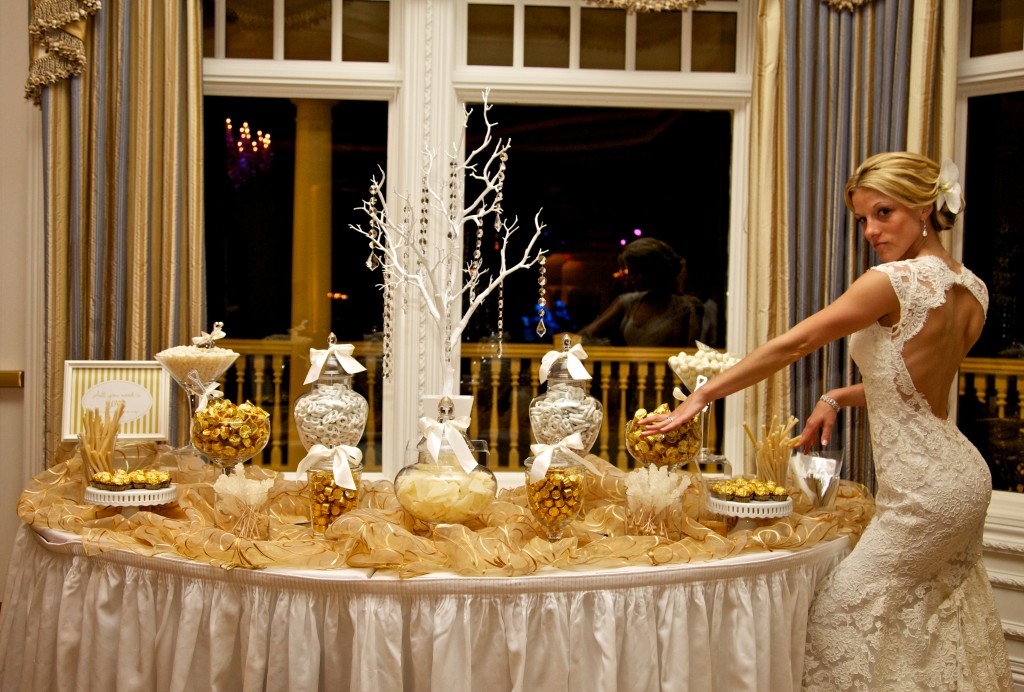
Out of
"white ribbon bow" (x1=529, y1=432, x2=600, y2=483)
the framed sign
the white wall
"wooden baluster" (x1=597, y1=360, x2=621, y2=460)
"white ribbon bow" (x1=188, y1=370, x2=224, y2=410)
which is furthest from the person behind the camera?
"wooden baluster" (x1=597, y1=360, x2=621, y2=460)

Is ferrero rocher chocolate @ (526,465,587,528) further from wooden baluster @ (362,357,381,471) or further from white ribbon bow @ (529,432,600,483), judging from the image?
wooden baluster @ (362,357,381,471)

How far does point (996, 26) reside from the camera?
10.5 feet

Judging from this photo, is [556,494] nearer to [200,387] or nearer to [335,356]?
[335,356]

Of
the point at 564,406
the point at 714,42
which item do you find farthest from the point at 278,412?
the point at 714,42

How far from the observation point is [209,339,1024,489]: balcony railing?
3.60 meters

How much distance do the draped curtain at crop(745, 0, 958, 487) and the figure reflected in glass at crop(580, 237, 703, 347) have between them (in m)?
0.48

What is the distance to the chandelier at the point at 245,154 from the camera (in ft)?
11.5

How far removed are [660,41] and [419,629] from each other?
8.51ft

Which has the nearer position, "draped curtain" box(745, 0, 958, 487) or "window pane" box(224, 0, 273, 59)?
"draped curtain" box(745, 0, 958, 487)

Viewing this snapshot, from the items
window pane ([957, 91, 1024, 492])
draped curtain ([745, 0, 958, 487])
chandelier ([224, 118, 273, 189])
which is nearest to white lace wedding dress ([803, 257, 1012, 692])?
draped curtain ([745, 0, 958, 487])

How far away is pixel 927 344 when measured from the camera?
2068 mm

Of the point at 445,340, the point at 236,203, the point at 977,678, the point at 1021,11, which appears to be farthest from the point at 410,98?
the point at 977,678

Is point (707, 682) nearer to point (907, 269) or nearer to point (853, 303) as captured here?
point (853, 303)

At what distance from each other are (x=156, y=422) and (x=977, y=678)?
7.87 ft
